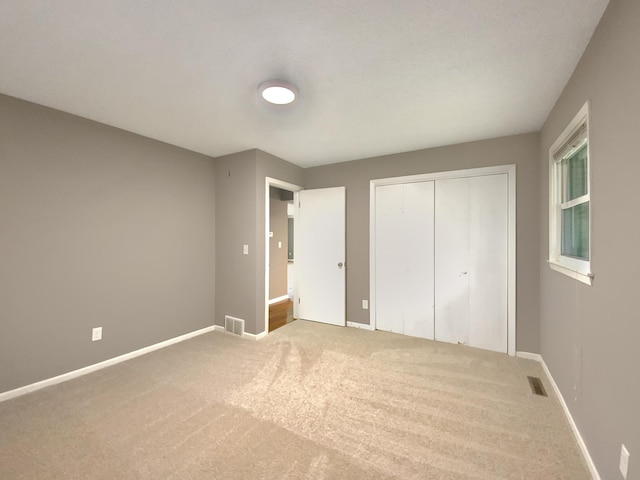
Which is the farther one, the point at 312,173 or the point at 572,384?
the point at 312,173

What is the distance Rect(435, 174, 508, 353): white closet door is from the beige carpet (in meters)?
0.36

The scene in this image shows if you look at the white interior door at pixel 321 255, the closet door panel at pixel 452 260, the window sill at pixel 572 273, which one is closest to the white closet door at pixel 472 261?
the closet door panel at pixel 452 260

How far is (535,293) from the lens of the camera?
8.89 ft

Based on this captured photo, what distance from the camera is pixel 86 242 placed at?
2463 mm

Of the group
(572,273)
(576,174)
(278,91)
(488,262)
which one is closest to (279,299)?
(488,262)

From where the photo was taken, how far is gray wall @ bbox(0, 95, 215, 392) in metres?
2.07

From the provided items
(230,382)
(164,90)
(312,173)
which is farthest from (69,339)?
(312,173)

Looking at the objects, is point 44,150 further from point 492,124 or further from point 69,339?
point 492,124

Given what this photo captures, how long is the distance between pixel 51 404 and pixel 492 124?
14.7 feet

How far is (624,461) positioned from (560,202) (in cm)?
190

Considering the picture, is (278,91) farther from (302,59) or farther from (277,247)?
(277,247)

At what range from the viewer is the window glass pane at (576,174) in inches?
72.5

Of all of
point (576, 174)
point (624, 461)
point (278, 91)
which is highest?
point (278, 91)

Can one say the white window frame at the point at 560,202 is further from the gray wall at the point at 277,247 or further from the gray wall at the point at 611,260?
the gray wall at the point at 277,247
